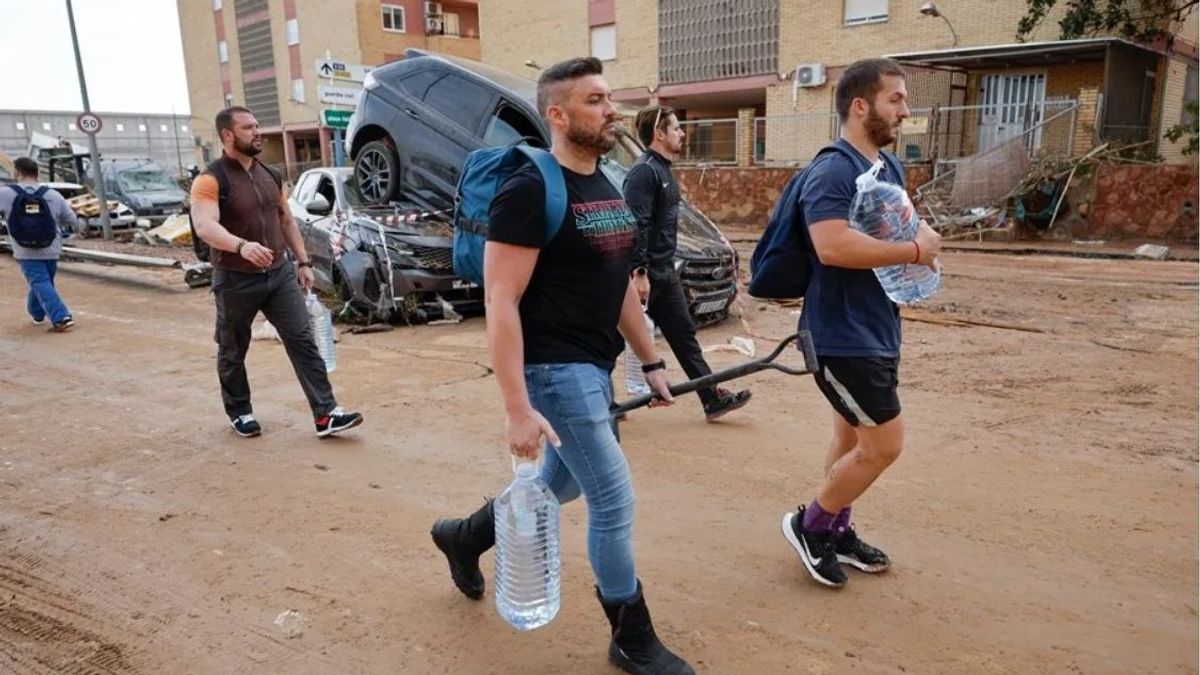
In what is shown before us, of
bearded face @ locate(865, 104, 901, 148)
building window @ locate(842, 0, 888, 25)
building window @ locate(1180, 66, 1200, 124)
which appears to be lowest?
bearded face @ locate(865, 104, 901, 148)

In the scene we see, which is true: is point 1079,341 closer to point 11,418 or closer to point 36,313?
point 11,418

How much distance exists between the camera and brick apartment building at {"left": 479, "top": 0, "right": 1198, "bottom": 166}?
748 inches

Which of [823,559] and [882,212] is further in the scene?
[823,559]

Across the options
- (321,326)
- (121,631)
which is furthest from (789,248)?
(321,326)

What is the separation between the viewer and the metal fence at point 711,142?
24047 millimetres

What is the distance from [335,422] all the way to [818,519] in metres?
3.12

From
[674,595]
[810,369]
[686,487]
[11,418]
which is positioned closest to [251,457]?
[11,418]

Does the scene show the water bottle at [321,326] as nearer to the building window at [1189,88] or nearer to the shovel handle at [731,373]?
the shovel handle at [731,373]

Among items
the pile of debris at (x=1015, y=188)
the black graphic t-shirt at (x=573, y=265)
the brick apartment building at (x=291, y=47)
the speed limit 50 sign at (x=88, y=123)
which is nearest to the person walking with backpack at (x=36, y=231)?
the black graphic t-shirt at (x=573, y=265)

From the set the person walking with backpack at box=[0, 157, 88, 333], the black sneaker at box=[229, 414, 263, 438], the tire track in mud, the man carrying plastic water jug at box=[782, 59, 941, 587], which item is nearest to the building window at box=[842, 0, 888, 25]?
the person walking with backpack at box=[0, 157, 88, 333]

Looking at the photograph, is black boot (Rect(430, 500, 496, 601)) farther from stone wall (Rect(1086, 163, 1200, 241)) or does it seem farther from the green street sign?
stone wall (Rect(1086, 163, 1200, 241))

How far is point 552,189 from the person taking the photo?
241cm

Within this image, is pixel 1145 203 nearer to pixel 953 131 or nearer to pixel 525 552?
pixel 953 131

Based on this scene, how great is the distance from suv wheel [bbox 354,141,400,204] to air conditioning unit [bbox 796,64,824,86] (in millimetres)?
17915
